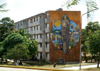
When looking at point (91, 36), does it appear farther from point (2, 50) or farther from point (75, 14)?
point (2, 50)

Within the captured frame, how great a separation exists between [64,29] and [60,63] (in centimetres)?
887

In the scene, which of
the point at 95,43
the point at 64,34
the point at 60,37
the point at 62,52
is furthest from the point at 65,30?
the point at 95,43

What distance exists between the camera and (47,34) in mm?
46562

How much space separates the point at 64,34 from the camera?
45094 mm

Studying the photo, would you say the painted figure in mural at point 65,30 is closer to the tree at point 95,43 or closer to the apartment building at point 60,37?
the apartment building at point 60,37

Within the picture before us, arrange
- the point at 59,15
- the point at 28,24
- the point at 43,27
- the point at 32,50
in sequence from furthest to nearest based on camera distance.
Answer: the point at 28,24
the point at 43,27
the point at 59,15
the point at 32,50

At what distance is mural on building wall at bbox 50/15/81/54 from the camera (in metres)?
44.8

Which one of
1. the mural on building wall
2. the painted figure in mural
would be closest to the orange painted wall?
the mural on building wall

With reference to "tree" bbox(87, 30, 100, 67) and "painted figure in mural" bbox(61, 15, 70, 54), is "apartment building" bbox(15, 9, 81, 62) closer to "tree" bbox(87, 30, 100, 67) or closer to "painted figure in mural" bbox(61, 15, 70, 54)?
"painted figure in mural" bbox(61, 15, 70, 54)

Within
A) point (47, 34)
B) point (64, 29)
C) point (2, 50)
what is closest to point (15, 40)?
point (2, 50)

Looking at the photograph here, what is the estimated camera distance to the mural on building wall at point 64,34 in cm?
4478

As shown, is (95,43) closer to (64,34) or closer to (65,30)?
(64,34)

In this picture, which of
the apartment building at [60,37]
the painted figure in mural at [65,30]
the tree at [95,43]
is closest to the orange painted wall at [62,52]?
the apartment building at [60,37]

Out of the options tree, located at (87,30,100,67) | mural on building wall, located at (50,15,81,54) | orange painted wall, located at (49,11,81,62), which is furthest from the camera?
mural on building wall, located at (50,15,81,54)
